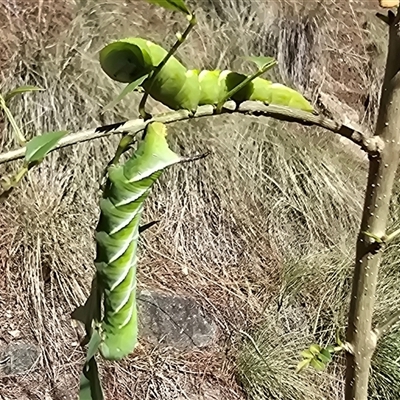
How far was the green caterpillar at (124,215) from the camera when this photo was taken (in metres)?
0.30

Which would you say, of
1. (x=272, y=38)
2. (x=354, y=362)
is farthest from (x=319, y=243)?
(x=354, y=362)

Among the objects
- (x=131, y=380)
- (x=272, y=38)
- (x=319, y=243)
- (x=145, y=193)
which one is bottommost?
(x=131, y=380)

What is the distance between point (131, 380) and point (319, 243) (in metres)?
0.54

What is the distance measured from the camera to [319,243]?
5.29 ft

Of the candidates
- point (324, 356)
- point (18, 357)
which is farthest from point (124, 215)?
point (18, 357)

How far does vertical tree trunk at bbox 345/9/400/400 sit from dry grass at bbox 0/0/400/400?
1.03 metres

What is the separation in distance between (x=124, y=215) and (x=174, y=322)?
47.8 inches

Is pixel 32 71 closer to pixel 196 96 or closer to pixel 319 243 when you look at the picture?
pixel 319 243

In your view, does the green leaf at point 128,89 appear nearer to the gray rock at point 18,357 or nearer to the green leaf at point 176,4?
the green leaf at point 176,4

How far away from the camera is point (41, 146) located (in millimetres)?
268

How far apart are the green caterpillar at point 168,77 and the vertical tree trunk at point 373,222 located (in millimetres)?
103

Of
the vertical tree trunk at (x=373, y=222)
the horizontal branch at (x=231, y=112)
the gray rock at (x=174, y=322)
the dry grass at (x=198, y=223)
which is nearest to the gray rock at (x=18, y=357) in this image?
the dry grass at (x=198, y=223)

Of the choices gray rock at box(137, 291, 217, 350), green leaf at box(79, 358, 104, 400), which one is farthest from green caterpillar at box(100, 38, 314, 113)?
gray rock at box(137, 291, 217, 350)

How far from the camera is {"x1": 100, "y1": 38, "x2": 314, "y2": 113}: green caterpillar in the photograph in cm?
30
